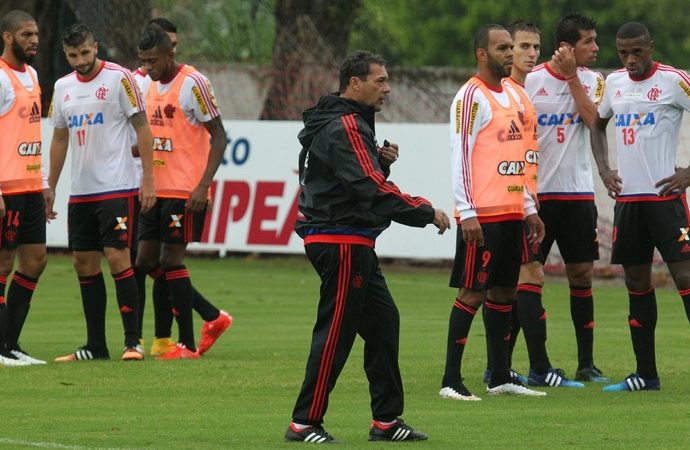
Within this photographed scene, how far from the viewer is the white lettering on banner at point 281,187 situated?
21.6 metres

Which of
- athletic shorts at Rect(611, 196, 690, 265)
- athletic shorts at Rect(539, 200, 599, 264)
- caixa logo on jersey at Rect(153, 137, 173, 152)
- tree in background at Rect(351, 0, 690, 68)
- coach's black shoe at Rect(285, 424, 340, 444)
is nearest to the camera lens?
coach's black shoe at Rect(285, 424, 340, 444)

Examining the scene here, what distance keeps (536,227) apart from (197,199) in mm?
3154

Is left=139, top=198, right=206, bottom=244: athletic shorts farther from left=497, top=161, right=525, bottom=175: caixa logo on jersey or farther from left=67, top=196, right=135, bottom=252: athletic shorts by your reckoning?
left=497, top=161, right=525, bottom=175: caixa logo on jersey

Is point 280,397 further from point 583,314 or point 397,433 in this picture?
point 583,314

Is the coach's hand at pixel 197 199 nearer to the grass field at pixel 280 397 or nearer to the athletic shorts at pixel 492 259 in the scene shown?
the grass field at pixel 280 397

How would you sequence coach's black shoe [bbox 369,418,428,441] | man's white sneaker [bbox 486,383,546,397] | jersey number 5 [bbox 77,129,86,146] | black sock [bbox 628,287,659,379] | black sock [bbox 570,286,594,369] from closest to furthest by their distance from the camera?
coach's black shoe [bbox 369,418,428,441] < man's white sneaker [bbox 486,383,546,397] < black sock [bbox 628,287,659,379] < black sock [bbox 570,286,594,369] < jersey number 5 [bbox 77,129,86,146]

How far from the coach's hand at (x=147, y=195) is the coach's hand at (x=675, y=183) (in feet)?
12.8

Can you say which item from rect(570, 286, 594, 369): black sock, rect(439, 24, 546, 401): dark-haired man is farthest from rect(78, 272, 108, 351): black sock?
rect(570, 286, 594, 369): black sock

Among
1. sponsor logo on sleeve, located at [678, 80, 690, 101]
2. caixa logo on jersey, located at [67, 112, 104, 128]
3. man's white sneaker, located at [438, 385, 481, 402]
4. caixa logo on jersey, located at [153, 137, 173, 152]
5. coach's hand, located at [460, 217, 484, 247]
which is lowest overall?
man's white sneaker, located at [438, 385, 481, 402]

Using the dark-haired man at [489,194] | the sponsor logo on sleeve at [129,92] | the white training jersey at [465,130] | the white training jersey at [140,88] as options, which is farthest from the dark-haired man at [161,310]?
the white training jersey at [465,130]

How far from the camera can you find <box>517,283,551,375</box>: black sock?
11.4 meters

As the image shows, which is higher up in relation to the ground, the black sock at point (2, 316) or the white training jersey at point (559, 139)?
the white training jersey at point (559, 139)

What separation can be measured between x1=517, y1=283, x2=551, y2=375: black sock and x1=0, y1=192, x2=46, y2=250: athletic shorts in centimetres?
371

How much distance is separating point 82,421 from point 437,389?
8.50 ft
